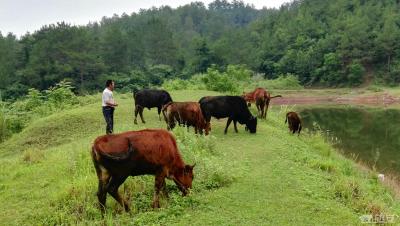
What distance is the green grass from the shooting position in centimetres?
781

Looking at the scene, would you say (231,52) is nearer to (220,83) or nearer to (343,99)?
(343,99)

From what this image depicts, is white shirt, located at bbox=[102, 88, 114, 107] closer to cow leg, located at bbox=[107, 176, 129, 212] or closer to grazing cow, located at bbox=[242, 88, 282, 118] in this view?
cow leg, located at bbox=[107, 176, 129, 212]

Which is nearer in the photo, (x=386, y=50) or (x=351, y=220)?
(x=351, y=220)

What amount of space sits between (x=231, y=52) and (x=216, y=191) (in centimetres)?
6577

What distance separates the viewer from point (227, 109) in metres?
15.4

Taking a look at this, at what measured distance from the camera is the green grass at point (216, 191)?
25.6ft

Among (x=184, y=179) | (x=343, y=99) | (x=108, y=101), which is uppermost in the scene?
(x=108, y=101)

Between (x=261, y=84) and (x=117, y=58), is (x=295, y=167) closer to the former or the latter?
(x=261, y=84)

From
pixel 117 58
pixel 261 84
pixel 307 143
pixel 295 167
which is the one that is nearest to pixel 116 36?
pixel 117 58

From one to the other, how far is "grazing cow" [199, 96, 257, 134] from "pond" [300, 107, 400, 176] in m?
4.66

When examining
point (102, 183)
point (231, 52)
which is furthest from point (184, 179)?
point (231, 52)

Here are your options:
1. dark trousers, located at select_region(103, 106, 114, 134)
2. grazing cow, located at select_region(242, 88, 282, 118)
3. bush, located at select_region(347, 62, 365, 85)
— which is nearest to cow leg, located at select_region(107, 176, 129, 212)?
dark trousers, located at select_region(103, 106, 114, 134)

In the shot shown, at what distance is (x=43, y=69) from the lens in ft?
162

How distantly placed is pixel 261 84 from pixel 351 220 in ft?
163
